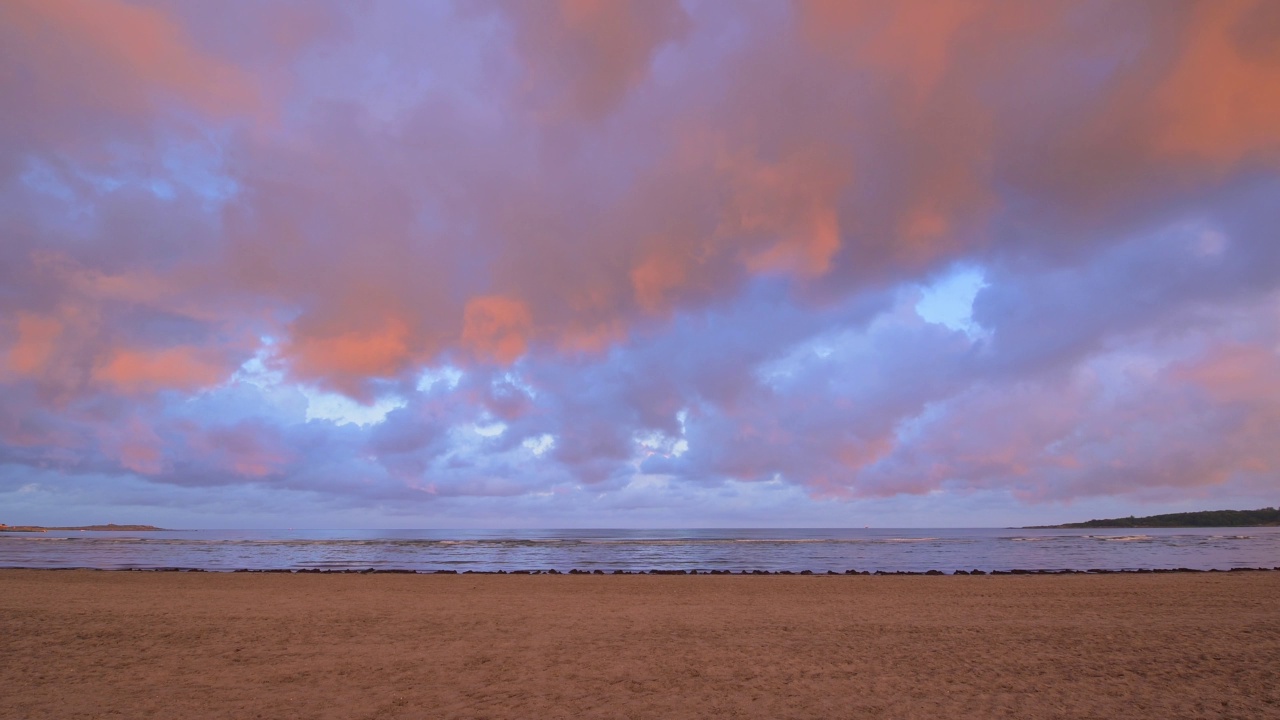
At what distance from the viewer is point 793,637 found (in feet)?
43.2

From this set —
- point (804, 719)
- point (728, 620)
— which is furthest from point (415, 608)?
point (804, 719)

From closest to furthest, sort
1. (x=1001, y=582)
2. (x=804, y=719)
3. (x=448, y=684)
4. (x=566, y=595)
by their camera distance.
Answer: (x=804, y=719) < (x=448, y=684) < (x=566, y=595) < (x=1001, y=582)

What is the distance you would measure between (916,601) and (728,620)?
7.36 m

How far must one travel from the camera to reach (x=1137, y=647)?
1178cm

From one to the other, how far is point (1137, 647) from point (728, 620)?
26.6ft

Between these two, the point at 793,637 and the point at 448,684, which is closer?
the point at 448,684

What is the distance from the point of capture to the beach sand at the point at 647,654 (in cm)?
854

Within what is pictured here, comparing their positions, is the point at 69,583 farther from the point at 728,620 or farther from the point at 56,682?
the point at 728,620

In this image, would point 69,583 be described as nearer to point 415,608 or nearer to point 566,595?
point 415,608

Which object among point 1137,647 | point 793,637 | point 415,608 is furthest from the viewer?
point 415,608

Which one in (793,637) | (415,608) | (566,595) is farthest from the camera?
(566,595)

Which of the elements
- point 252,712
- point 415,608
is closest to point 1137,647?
point 252,712

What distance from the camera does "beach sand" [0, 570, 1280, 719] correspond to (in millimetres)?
8539

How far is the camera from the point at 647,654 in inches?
459
